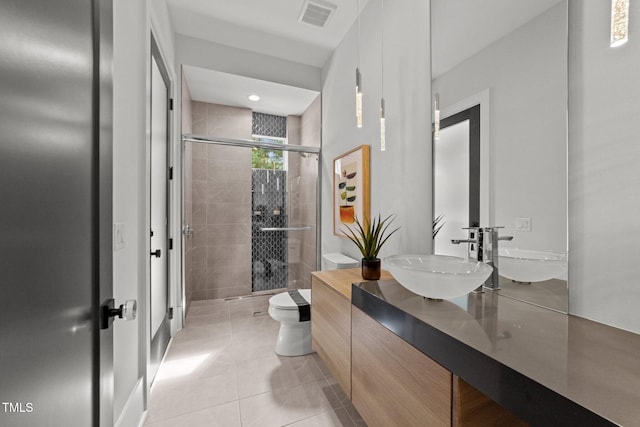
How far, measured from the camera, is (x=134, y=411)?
4.30 feet

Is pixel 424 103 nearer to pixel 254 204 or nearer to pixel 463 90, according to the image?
pixel 463 90

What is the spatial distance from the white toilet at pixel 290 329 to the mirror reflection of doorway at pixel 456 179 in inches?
44.5

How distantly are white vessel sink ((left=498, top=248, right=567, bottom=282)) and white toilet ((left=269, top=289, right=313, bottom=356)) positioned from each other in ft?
4.50

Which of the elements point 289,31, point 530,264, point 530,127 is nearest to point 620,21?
point 530,127

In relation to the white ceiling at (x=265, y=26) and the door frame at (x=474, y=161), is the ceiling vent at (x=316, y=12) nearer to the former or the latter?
the white ceiling at (x=265, y=26)

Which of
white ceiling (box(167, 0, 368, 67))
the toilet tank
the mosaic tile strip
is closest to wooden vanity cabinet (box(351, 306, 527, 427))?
the toilet tank

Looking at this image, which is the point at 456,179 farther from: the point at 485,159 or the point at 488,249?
the point at 488,249

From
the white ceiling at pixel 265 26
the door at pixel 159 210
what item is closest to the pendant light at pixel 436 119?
the white ceiling at pixel 265 26

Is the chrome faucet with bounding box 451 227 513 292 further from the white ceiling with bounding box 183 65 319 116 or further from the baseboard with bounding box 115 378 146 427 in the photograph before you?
the white ceiling with bounding box 183 65 319 116

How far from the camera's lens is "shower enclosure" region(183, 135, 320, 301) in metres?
3.24

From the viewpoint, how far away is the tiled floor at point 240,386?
144cm

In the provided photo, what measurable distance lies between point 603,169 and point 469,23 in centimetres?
97

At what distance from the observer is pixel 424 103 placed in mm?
1632

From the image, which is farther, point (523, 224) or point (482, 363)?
point (523, 224)
